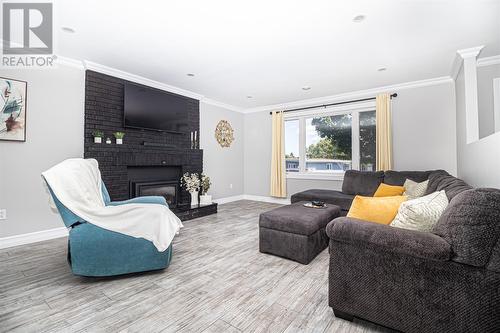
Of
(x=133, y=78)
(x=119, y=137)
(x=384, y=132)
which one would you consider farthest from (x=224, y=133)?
(x=384, y=132)

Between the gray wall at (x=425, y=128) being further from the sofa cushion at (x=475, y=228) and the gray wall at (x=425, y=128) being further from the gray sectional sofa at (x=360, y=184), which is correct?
the sofa cushion at (x=475, y=228)

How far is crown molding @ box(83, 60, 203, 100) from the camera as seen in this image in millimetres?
3456

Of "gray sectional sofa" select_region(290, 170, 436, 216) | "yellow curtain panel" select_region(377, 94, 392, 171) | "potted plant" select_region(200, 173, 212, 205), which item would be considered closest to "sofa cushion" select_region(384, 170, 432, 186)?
"gray sectional sofa" select_region(290, 170, 436, 216)

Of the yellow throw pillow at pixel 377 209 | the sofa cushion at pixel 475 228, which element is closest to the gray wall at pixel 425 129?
the yellow throw pillow at pixel 377 209

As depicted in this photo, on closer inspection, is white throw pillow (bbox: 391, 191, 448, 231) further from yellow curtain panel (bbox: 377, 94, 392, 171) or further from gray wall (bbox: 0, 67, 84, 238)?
gray wall (bbox: 0, 67, 84, 238)

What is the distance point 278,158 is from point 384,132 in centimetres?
235

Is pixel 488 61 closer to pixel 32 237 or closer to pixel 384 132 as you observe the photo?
pixel 384 132

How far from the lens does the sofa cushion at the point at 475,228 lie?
1.11 meters

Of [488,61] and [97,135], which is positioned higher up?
[488,61]

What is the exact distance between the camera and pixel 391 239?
4.39 feet

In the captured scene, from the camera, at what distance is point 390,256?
1.35 metres

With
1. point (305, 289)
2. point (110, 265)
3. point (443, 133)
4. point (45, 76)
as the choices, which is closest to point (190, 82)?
point (45, 76)

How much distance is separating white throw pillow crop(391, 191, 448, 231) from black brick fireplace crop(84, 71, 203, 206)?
372cm

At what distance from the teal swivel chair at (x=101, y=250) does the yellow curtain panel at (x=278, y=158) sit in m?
3.95
